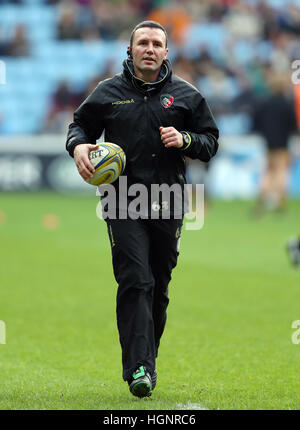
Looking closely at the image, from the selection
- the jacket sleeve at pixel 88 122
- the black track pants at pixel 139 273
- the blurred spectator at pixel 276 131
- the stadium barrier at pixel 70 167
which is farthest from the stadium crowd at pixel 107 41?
the black track pants at pixel 139 273

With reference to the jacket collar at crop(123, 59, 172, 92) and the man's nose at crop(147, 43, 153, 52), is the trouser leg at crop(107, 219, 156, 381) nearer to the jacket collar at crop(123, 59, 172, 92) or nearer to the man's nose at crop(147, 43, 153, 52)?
the jacket collar at crop(123, 59, 172, 92)

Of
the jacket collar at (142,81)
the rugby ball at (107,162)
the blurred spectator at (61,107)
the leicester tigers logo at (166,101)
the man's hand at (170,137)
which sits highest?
the blurred spectator at (61,107)

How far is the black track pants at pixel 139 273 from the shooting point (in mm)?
5918

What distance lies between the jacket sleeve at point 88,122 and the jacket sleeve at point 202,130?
23.0 inches

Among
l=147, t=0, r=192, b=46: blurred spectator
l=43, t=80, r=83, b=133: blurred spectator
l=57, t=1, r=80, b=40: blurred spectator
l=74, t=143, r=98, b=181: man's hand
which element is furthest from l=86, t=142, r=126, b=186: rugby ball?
l=57, t=1, r=80, b=40: blurred spectator

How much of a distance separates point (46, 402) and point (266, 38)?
906 inches

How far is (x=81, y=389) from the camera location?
6.22 metres

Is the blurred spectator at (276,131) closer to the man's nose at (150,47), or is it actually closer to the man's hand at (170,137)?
the man's nose at (150,47)

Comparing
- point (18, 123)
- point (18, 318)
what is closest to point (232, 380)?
point (18, 318)

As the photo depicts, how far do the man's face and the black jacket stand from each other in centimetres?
8

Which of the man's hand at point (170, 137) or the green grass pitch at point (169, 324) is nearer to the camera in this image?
the man's hand at point (170, 137)

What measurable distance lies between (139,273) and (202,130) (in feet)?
3.50
